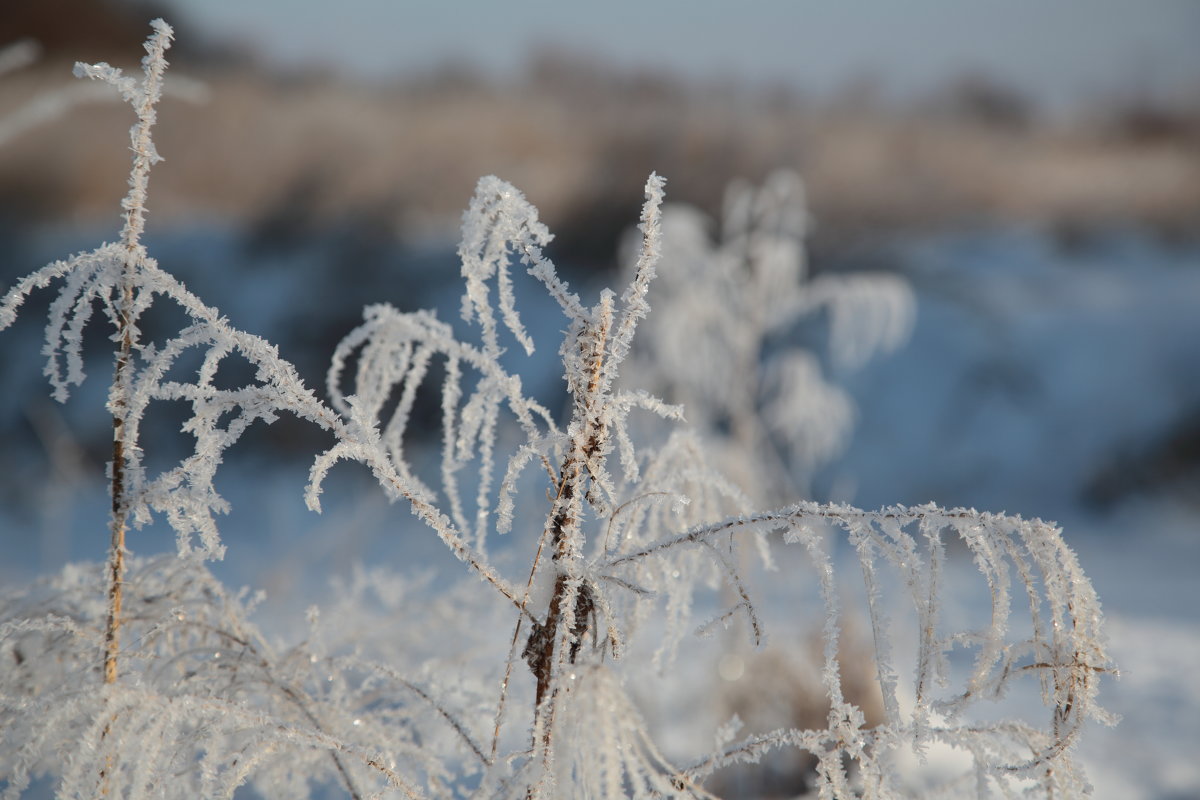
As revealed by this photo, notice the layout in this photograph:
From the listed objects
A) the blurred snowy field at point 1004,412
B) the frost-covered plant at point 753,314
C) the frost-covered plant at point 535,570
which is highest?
the blurred snowy field at point 1004,412

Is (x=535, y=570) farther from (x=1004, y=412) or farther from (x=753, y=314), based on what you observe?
(x=1004, y=412)

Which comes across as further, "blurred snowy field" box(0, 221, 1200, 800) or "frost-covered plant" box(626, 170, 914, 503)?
"blurred snowy field" box(0, 221, 1200, 800)

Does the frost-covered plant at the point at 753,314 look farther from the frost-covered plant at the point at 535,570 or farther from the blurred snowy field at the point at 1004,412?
the blurred snowy field at the point at 1004,412

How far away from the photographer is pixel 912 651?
12.2ft

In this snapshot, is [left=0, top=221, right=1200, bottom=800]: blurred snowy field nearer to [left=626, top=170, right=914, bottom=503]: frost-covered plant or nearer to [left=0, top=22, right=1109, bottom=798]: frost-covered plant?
[left=626, top=170, right=914, bottom=503]: frost-covered plant

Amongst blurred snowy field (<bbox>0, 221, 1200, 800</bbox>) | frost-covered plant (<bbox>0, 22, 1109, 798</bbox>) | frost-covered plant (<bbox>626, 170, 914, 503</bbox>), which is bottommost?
frost-covered plant (<bbox>0, 22, 1109, 798</bbox>)

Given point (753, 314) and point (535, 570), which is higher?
point (753, 314)

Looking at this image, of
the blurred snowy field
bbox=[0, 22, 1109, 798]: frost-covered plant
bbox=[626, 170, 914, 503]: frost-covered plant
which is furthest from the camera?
the blurred snowy field

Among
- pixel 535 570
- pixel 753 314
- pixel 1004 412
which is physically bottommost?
pixel 535 570

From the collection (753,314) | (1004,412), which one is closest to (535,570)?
Answer: (753,314)

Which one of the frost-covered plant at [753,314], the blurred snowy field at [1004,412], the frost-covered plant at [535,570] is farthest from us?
the blurred snowy field at [1004,412]

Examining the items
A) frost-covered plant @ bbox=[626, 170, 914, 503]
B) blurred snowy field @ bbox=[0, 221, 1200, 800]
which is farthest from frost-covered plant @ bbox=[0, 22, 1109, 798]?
blurred snowy field @ bbox=[0, 221, 1200, 800]

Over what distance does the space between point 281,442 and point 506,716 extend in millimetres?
8242

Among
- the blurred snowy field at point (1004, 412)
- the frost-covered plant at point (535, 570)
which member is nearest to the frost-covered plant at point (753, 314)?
the frost-covered plant at point (535, 570)
